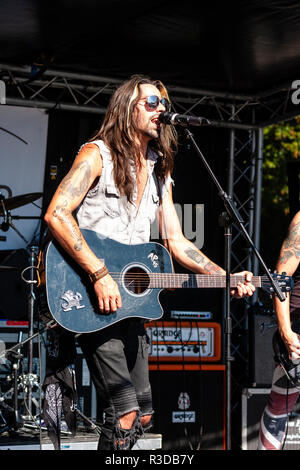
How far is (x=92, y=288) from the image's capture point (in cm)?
348

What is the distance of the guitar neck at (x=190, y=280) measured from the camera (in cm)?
367

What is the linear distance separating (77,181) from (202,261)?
2.97ft

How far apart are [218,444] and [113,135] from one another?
5042mm

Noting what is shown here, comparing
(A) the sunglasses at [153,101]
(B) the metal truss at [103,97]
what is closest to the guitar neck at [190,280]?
(A) the sunglasses at [153,101]

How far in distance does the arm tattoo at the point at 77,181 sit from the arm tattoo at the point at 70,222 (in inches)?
3.0

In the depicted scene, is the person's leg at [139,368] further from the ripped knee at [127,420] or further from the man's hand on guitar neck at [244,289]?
the man's hand on guitar neck at [244,289]

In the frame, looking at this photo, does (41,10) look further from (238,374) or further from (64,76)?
(238,374)

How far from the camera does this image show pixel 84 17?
610cm

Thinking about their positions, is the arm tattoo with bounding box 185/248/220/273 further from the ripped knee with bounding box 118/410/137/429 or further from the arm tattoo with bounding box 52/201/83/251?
the ripped knee with bounding box 118/410/137/429

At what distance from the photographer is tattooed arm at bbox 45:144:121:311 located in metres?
3.39

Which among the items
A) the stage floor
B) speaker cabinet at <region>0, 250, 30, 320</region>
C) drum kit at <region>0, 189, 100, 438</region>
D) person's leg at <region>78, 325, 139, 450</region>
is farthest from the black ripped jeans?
speaker cabinet at <region>0, 250, 30, 320</region>

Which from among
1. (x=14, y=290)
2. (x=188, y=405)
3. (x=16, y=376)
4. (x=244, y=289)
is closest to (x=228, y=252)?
(x=244, y=289)
